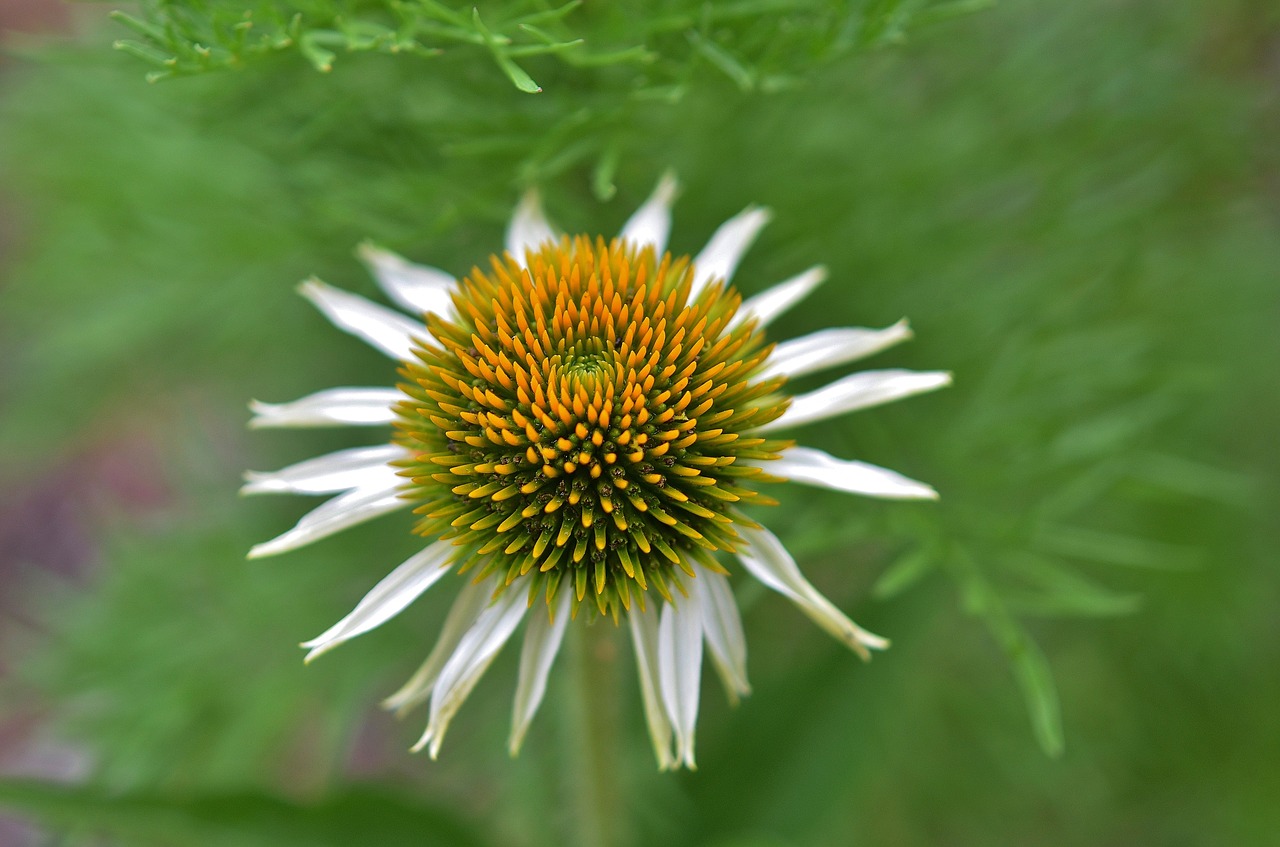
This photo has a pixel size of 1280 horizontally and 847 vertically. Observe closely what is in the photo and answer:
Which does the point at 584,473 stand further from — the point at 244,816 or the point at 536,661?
the point at 244,816

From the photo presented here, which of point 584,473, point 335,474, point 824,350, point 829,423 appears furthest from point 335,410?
point 829,423

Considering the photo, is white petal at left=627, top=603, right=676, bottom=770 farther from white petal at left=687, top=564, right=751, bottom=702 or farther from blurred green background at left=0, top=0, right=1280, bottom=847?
blurred green background at left=0, top=0, right=1280, bottom=847

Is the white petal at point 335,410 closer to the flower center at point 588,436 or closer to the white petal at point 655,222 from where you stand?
the flower center at point 588,436

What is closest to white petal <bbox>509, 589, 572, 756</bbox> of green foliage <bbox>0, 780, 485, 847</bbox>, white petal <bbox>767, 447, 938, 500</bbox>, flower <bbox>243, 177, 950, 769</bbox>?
flower <bbox>243, 177, 950, 769</bbox>

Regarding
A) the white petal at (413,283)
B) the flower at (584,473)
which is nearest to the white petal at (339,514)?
the flower at (584,473)

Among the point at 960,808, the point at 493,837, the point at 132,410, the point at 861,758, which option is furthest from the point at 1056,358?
the point at 132,410

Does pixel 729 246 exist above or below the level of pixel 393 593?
above

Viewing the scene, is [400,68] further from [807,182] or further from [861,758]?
[861,758]
